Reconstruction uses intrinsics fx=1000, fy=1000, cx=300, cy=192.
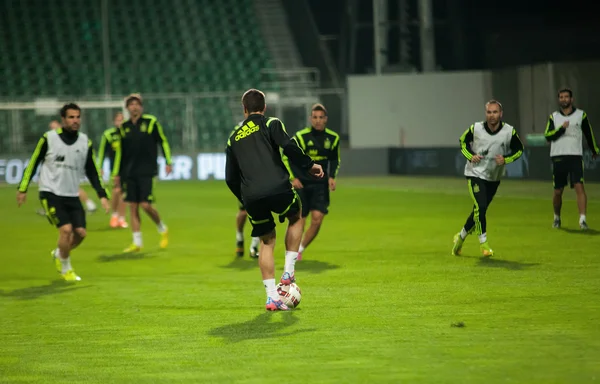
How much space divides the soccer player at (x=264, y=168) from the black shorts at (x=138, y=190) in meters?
5.80

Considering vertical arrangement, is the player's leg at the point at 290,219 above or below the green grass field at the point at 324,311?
above

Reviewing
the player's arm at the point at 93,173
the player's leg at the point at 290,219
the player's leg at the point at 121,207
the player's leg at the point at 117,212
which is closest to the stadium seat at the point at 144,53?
the player's leg at the point at 117,212

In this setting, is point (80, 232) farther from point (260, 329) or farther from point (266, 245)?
point (260, 329)

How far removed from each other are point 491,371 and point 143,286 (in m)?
5.55

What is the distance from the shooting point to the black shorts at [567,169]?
15.8 metres

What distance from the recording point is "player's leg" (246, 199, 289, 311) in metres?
8.95

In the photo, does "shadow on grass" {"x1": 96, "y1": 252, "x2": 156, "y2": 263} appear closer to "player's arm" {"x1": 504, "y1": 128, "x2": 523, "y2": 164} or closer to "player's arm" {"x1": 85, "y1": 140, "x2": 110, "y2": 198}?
"player's arm" {"x1": 85, "y1": 140, "x2": 110, "y2": 198}

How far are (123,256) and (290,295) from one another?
225 inches

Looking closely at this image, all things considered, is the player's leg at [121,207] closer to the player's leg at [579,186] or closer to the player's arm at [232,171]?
the player's leg at [579,186]

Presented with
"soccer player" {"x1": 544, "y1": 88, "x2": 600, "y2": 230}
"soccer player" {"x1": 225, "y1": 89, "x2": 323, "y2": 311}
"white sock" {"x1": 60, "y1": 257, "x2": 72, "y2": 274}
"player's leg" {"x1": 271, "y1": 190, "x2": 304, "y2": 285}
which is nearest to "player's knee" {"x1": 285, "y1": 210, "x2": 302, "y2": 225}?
"player's leg" {"x1": 271, "y1": 190, "x2": 304, "y2": 285}

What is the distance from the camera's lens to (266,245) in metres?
9.09

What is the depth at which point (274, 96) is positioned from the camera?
33.9 meters

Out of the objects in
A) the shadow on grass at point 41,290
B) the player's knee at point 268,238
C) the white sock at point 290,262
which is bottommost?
the shadow on grass at point 41,290

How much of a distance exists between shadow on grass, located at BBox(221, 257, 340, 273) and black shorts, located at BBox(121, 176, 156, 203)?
2.04 meters
